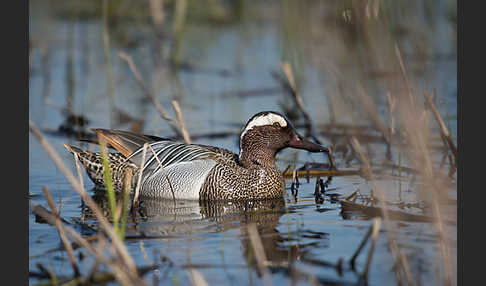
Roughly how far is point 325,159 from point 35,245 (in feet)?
13.0

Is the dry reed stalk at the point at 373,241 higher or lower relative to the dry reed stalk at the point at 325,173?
lower

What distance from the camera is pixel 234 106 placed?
35.9ft

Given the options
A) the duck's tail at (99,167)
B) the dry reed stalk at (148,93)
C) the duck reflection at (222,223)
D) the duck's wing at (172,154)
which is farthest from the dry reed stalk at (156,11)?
the duck reflection at (222,223)

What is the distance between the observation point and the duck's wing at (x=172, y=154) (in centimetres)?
760

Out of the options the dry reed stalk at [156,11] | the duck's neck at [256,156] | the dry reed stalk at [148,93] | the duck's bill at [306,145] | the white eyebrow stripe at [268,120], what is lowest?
the duck's neck at [256,156]

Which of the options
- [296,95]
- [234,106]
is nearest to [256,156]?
[296,95]

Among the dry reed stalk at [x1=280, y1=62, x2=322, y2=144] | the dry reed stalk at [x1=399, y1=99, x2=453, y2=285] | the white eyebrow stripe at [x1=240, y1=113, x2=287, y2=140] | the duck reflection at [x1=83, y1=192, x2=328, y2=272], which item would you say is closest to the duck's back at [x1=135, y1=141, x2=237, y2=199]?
the duck reflection at [x1=83, y1=192, x2=328, y2=272]

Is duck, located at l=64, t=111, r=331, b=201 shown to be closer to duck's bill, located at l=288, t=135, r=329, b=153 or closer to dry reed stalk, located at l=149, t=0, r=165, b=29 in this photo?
duck's bill, located at l=288, t=135, r=329, b=153

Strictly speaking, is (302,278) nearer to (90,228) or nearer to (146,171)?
(90,228)

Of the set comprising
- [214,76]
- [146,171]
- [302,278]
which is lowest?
[302,278]

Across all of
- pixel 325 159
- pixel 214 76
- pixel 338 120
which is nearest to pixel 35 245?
pixel 325 159

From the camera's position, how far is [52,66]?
1310 cm

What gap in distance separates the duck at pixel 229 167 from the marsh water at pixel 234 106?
→ 14 cm

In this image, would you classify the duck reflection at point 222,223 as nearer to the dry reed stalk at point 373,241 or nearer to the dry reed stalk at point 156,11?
the dry reed stalk at point 373,241
